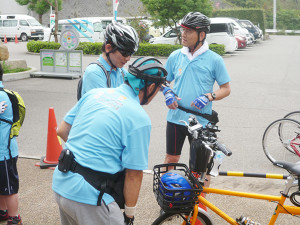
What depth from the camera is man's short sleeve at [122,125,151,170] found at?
2480 mm

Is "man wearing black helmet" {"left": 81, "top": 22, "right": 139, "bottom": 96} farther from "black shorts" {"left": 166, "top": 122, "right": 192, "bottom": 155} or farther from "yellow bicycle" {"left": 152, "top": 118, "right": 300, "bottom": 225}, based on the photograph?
"black shorts" {"left": 166, "top": 122, "right": 192, "bottom": 155}

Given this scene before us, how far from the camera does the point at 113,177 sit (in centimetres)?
258

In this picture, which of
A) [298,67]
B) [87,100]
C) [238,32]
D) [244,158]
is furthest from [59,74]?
[238,32]

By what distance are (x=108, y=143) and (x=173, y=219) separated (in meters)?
1.21

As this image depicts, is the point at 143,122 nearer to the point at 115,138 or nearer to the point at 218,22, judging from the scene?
the point at 115,138

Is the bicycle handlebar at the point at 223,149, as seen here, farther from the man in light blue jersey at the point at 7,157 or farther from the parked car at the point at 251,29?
the parked car at the point at 251,29

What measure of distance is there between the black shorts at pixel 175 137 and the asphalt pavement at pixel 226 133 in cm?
72

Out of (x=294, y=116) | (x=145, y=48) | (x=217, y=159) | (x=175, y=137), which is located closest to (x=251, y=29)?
(x=145, y=48)

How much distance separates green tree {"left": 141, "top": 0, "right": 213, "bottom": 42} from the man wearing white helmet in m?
19.4

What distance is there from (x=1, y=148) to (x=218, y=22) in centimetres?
2235

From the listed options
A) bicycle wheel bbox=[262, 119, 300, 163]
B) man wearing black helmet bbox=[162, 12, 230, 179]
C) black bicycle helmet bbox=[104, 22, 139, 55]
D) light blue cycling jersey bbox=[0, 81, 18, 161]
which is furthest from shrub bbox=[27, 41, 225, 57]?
black bicycle helmet bbox=[104, 22, 139, 55]

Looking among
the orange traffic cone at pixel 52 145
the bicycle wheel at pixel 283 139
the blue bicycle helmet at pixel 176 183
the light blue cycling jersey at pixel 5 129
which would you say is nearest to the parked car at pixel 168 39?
the bicycle wheel at pixel 283 139

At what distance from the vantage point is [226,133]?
27.1ft

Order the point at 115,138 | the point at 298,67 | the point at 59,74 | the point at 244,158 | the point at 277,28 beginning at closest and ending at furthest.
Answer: the point at 115,138 → the point at 244,158 → the point at 59,74 → the point at 298,67 → the point at 277,28
